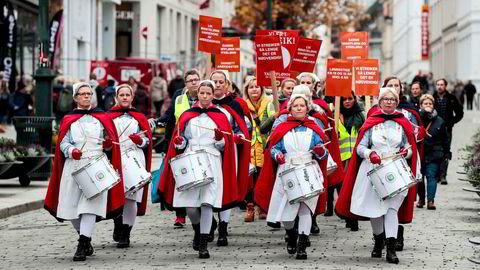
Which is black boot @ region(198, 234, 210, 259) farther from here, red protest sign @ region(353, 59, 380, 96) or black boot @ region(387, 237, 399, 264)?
red protest sign @ region(353, 59, 380, 96)

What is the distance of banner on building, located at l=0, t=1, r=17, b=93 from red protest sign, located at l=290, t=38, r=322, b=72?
2324 centimetres

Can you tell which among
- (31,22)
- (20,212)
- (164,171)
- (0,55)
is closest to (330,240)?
(164,171)

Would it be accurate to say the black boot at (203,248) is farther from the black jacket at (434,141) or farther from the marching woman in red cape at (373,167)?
the black jacket at (434,141)

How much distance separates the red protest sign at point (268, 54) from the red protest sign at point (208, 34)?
1811mm

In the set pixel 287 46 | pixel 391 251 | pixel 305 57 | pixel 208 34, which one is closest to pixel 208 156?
pixel 391 251

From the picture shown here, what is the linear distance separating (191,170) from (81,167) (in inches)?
38.9

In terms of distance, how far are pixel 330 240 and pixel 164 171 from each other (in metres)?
2.04

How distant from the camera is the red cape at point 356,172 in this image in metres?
12.8

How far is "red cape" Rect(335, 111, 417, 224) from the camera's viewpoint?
12.8 metres

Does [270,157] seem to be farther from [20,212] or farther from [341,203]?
[20,212]

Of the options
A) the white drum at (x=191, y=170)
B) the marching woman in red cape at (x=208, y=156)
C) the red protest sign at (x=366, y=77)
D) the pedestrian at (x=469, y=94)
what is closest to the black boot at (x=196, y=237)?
the marching woman in red cape at (x=208, y=156)

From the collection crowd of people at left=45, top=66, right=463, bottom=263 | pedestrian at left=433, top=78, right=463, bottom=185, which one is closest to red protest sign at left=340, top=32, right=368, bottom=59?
pedestrian at left=433, top=78, right=463, bottom=185

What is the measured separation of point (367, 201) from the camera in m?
12.7

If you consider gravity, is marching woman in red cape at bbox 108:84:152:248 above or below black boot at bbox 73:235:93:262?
above
